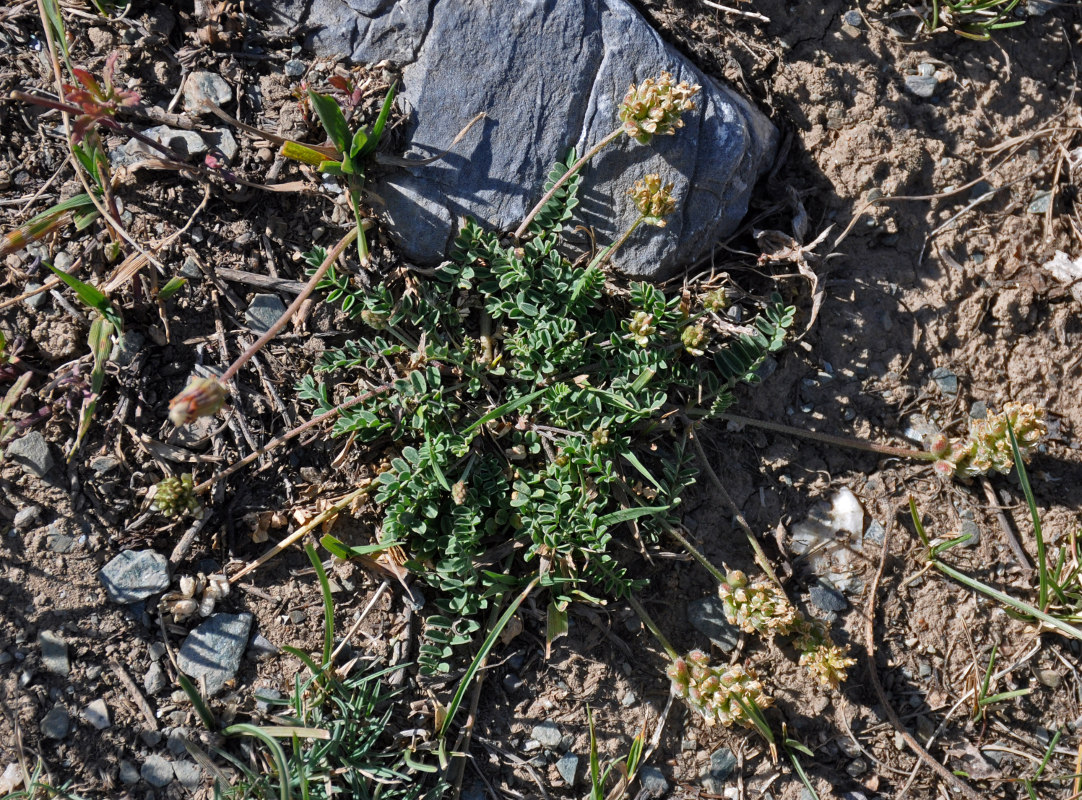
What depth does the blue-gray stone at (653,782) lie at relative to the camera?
3.17 meters

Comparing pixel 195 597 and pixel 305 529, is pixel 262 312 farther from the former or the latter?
pixel 195 597

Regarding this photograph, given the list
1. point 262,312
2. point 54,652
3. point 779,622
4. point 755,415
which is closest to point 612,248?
point 755,415

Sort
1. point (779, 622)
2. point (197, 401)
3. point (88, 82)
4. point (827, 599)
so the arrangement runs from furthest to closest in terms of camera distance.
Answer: point (827, 599)
point (779, 622)
point (88, 82)
point (197, 401)

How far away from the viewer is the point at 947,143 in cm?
374

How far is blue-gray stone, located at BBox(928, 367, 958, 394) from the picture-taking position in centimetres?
354

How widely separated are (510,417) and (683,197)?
120 centimetres

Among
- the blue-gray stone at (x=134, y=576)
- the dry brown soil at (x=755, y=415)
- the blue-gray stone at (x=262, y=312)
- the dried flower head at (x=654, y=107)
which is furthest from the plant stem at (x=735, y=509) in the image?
the blue-gray stone at (x=134, y=576)

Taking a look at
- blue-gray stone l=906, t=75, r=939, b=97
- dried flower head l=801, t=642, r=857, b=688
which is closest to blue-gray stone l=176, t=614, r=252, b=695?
dried flower head l=801, t=642, r=857, b=688

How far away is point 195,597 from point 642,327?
80.2 inches

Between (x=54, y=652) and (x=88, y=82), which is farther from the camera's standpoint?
(x=54, y=652)

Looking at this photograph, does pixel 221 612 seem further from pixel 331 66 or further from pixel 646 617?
pixel 331 66

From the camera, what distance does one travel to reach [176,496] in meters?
2.93

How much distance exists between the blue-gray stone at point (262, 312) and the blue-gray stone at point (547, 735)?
1945 millimetres

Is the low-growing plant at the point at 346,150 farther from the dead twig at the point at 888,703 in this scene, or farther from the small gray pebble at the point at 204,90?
the dead twig at the point at 888,703
